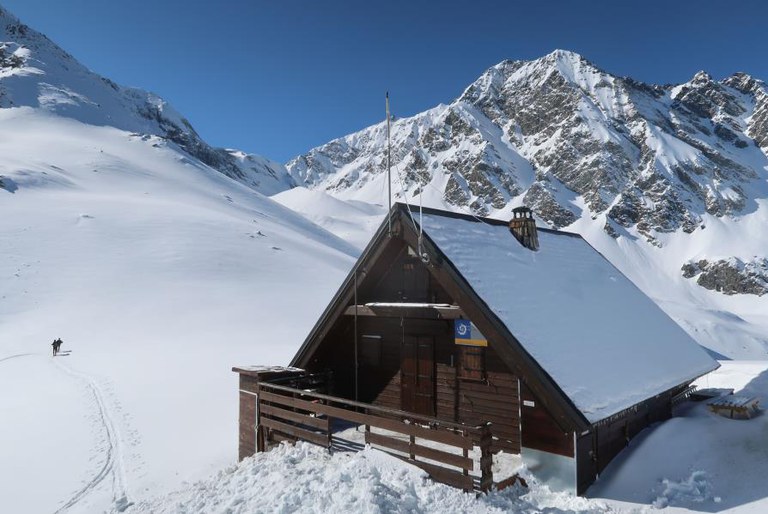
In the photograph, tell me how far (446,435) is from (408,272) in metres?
4.30

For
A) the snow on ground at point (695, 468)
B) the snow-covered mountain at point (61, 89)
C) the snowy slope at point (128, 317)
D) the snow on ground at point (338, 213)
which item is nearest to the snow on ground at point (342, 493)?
the snow on ground at point (695, 468)

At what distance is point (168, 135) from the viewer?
600ft

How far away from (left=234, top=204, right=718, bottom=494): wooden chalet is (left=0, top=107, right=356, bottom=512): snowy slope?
4726mm

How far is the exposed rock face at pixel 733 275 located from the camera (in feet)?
304

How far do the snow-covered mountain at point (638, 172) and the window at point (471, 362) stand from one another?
6401 centimetres

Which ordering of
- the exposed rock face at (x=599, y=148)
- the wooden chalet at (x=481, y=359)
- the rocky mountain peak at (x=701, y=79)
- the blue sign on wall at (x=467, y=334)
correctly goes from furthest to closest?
1. the rocky mountain peak at (x=701, y=79)
2. the exposed rock face at (x=599, y=148)
3. the blue sign on wall at (x=467, y=334)
4. the wooden chalet at (x=481, y=359)

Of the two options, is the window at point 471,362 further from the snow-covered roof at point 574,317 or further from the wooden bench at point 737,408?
the wooden bench at point 737,408

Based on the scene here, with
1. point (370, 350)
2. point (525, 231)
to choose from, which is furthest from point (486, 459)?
point (525, 231)

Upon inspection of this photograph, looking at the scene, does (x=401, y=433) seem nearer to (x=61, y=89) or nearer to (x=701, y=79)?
(x=61, y=89)

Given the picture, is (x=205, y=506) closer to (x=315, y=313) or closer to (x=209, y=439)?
(x=209, y=439)

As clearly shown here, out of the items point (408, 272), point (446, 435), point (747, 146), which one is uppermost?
point (747, 146)

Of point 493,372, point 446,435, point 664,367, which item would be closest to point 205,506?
point 446,435

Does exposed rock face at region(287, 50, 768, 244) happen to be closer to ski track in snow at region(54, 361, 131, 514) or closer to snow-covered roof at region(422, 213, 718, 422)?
ski track in snow at region(54, 361, 131, 514)

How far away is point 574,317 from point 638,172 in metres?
136
